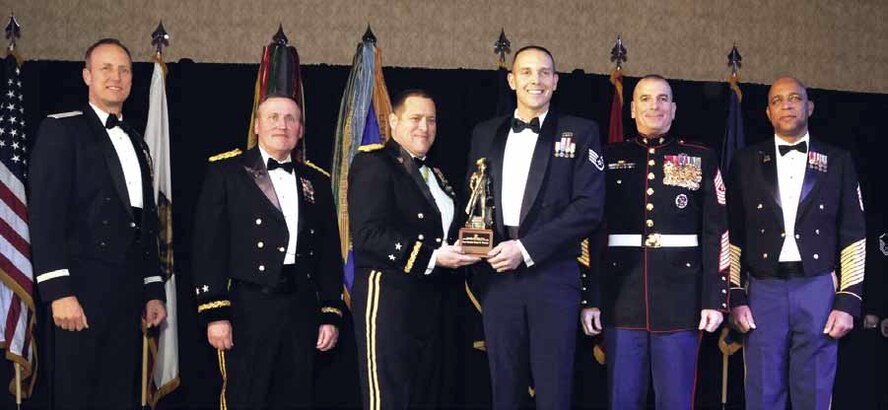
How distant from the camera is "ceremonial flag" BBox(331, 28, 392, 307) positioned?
15.5 ft

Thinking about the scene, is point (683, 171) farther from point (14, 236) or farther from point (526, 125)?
point (14, 236)

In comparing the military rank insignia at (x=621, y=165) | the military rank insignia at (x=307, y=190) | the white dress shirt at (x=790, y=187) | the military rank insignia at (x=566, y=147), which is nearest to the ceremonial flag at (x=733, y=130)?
the white dress shirt at (x=790, y=187)

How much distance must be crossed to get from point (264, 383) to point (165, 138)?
1501mm

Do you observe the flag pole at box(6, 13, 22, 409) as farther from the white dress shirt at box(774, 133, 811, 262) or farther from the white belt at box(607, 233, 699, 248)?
the white dress shirt at box(774, 133, 811, 262)

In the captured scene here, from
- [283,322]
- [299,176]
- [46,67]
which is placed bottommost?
[283,322]

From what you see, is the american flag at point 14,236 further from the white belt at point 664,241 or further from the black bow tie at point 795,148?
the black bow tie at point 795,148

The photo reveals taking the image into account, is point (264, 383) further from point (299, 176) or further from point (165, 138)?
point (165, 138)

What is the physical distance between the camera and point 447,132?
510 centimetres

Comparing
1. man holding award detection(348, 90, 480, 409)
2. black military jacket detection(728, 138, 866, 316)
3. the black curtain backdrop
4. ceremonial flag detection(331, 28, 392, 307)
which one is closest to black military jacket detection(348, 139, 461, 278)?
man holding award detection(348, 90, 480, 409)

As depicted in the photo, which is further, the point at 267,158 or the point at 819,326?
the point at 819,326

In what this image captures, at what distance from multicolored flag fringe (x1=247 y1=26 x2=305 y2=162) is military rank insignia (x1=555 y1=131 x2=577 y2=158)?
146 centimetres

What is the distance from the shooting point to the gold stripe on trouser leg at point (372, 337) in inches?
141

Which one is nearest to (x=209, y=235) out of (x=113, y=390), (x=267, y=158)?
(x=267, y=158)

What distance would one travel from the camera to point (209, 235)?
12.4ft
